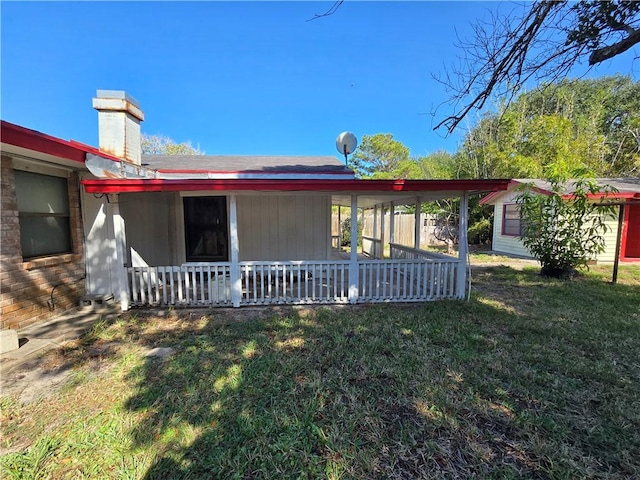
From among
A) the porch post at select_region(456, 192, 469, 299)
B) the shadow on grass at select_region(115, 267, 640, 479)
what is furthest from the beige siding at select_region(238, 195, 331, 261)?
the porch post at select_region(456, 192, 469, 299)

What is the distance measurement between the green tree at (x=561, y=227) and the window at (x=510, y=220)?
14.5ft

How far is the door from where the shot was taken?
387 inches

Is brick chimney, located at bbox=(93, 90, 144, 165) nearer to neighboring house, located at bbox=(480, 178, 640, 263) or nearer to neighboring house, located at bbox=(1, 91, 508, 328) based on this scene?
neighboring house, located at bbox=(1, 91, 508, 328)

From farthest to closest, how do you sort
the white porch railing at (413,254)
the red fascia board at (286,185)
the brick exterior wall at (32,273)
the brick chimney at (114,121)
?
the white porch railing at (413,254) < the brick chimney at (114,121) < the red fascia board at (286,185) < the brick exterior wall at (32,273)

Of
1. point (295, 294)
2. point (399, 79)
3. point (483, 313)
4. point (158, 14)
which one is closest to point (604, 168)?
point (399, 79)

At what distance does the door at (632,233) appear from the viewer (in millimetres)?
9828

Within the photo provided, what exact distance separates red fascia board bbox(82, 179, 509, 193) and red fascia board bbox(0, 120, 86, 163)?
51cm

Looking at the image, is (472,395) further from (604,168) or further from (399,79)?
(604,168)

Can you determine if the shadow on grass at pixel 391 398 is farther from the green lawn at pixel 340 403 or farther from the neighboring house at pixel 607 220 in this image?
the neighboring house at pixel 607 220

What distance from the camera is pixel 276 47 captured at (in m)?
7.70

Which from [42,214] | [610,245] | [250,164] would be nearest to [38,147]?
[42,214]

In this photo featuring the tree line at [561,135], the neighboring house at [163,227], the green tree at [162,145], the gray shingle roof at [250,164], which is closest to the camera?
the neighboring house at [163,227]

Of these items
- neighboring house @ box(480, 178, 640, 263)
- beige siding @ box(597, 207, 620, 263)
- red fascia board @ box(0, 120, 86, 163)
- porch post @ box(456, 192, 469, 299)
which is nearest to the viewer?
red fascia board @ box(0, 120, 86, 163)

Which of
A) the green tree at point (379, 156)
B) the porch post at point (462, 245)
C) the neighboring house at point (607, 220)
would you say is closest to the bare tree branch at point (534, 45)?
the porch post at point (462, 245)
